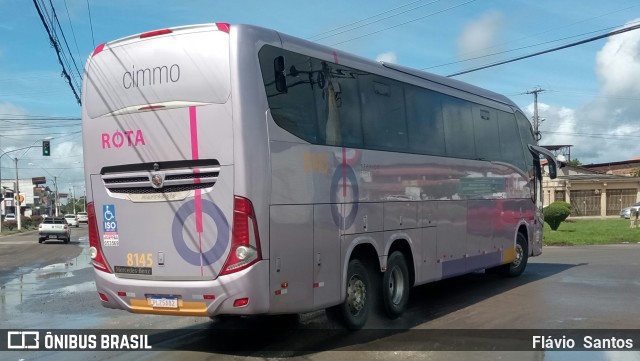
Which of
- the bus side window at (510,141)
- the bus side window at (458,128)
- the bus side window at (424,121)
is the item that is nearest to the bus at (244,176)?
the bus side window at (424,121)

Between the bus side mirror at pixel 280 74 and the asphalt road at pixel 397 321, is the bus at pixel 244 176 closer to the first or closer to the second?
the bus side mirror at pixel 280 74

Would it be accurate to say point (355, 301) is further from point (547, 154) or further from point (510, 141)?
point (547, 154)

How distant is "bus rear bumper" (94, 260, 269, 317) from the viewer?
660cm

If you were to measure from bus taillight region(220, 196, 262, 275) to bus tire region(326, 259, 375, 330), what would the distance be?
1874 millimetres

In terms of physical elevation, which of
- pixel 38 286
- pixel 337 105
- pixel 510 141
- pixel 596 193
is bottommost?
pixel 38 286

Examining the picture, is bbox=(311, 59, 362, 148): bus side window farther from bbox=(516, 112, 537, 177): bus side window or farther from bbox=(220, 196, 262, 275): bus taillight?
bbox=(516, 112, 537, 177): bus side window

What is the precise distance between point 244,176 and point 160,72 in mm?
→ 1744

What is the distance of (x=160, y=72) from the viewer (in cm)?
718

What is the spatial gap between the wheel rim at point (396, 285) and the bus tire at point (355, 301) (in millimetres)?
625

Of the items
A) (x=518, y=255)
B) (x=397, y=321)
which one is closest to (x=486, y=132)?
(x=518, y=255)

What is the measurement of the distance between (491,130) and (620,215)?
4915 cm

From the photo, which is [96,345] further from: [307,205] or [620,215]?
[620,215]

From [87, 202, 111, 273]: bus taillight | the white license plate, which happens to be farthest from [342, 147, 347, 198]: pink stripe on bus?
[87, 202, 111, 273]: bus taillight

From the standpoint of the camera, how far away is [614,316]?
937 cm
